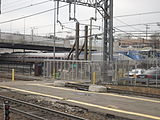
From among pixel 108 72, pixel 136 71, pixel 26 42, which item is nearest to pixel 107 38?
pixel 108 72

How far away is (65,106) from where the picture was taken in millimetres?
14055

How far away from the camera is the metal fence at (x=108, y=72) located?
2636cm

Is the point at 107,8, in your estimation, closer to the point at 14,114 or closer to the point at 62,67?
the point at 62,67

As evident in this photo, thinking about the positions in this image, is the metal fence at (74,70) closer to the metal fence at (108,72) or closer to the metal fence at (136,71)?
the metal fence at (108,72)

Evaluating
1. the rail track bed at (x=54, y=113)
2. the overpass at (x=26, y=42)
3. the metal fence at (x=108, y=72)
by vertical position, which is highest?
the overpass at (x=26, y=42)

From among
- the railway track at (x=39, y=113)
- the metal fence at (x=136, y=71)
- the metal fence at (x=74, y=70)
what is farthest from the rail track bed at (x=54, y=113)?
the metal fence at (x=74, y=70)

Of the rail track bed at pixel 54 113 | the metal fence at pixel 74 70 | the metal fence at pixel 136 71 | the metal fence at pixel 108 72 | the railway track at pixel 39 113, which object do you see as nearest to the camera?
the railway track at pixel 39 113

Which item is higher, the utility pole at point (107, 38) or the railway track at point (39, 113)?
the utility pole at point (107, 38)

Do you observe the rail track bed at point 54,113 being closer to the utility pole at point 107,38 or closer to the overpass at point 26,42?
the utility pole at point 107,38

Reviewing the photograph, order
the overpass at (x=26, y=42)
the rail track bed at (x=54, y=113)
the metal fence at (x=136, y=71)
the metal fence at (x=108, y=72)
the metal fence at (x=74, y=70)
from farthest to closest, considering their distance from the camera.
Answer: the overpass at (x=26, y=42) → the metal fence at (x=74, y=70) → the metal fence at (x=108, y=72) → the metal fence at (x=136, y=71) → the rail track bed at (x=54, y=113)

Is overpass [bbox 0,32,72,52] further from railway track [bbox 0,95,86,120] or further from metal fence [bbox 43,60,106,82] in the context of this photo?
railway track [bbox 0,95,86,120]

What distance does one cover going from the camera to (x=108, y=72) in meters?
27.9

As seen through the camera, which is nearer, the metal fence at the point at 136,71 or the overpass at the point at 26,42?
the metal fence at the point at 136,71

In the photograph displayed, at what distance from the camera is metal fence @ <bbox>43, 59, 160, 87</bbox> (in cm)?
2636
